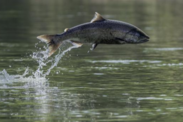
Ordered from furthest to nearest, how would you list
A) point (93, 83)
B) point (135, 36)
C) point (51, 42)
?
1. point (93, 83)
2. point (51, 42)
3. point (135, 36)

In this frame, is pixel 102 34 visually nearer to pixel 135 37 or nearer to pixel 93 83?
pixel 135 37

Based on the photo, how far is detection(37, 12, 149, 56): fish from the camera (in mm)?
14938

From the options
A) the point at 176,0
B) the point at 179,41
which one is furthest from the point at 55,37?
the point at 176,0

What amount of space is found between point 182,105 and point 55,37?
2998 millimetres

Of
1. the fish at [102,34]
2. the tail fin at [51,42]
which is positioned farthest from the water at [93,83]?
the fish at [102,34]

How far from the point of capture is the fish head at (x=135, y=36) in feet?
49.0

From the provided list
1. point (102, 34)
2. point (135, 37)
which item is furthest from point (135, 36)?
point (102, 34)

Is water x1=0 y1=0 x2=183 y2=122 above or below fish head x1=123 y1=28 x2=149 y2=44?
below

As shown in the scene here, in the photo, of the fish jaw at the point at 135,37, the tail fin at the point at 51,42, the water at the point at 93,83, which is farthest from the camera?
the tail fin at the point at 51,42

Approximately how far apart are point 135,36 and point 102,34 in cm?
66

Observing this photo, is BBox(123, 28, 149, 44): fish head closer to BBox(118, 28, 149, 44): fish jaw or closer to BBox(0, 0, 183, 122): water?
BBox(118, 28, 149, 44): fish jaw

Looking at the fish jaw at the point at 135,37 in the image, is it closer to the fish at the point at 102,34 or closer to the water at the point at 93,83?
the fish at the point at 102,34

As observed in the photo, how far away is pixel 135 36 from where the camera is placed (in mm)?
14977

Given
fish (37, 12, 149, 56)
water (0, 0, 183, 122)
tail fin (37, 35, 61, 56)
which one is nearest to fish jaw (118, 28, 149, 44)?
fish (37, 12, 149, 56)
